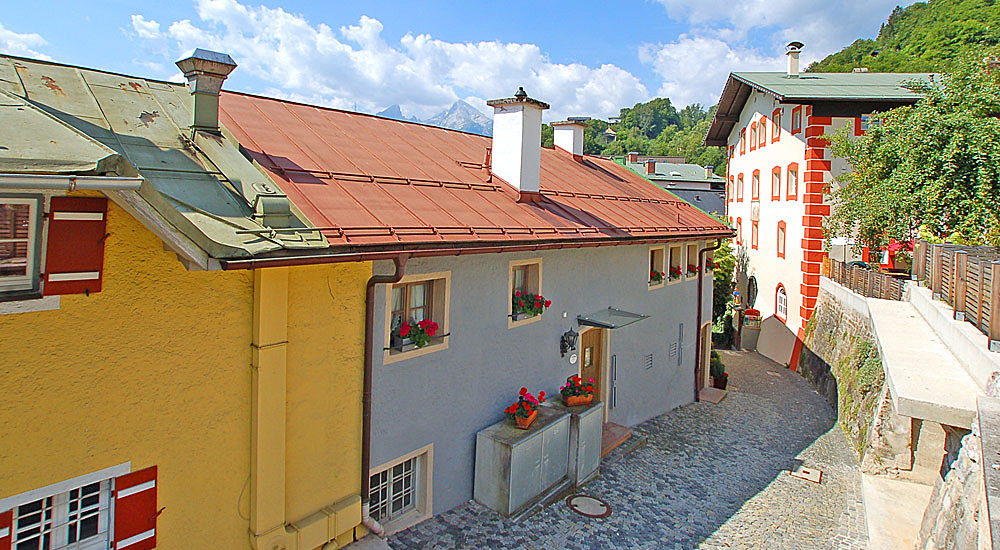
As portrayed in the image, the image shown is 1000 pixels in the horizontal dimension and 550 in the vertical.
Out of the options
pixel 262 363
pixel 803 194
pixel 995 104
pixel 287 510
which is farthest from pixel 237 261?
pixel 803 194

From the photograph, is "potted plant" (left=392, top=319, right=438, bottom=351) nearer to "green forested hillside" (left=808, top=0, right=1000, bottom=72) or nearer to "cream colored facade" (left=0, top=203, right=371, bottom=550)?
"cream colored facade" (left=0, top=203, right=371, bottom=550)

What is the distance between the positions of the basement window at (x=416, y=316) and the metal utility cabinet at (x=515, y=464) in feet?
5.40

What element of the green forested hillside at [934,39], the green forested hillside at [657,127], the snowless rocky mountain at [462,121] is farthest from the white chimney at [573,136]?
the green forested hillside at [657,127]

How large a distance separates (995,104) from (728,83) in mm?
12683

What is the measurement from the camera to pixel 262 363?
636cm

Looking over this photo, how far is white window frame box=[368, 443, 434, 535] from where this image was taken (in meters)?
8.31

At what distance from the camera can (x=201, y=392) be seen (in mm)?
6047

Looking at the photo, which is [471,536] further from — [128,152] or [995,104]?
[995,104]

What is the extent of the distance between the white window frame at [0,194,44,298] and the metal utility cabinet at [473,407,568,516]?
225 inches

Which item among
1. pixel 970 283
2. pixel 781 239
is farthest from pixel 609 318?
pixel 781 239

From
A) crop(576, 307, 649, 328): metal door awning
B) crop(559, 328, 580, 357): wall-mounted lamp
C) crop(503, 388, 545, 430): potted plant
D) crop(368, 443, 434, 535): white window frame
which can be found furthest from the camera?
crop(576, 307, 649, 328): metal door awning

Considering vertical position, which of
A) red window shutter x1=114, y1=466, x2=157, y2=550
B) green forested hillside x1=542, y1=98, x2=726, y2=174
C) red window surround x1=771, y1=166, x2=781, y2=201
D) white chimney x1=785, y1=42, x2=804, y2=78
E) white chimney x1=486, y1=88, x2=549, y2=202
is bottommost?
red window shutter x1=114, y1=466, x2=157, y2=550

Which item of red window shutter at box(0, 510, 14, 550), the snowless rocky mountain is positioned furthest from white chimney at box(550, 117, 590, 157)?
red window shutter at box(0, 510, 14, 550)

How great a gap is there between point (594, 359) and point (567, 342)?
5.41 ft
